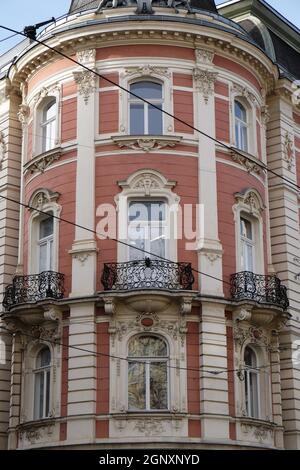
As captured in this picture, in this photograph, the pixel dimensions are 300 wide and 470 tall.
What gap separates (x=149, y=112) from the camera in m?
29.7

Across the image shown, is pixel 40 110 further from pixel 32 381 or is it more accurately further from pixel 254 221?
pixel 32 381

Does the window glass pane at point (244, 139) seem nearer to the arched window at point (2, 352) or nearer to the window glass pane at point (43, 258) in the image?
the window glass pane at point (43, 258)

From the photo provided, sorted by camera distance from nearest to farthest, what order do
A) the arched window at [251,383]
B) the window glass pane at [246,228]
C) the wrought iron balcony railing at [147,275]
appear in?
the wrought iron balcony railing at [147,275], the arched window at [251,383], the window glass pane at [246,228]

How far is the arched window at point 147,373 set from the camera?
87.5 feet

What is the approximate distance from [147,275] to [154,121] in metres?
5.16

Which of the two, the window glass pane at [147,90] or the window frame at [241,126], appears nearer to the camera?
the window glass pane at [147,90]

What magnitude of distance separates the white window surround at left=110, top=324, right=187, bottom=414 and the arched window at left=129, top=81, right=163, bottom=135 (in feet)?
19.6

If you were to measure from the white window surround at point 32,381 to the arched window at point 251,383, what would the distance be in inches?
217

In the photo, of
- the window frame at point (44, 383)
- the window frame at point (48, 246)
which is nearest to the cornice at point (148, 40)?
the window frame at point (48, 246)

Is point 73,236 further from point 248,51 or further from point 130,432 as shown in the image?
point 248,51

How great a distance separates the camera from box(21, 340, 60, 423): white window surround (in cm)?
2720

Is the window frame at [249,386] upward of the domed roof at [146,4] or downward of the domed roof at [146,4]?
→ downward

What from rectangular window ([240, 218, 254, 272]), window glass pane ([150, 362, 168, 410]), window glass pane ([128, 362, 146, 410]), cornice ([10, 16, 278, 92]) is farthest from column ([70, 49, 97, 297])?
rectangular window ([240, 218, 254, 272])
